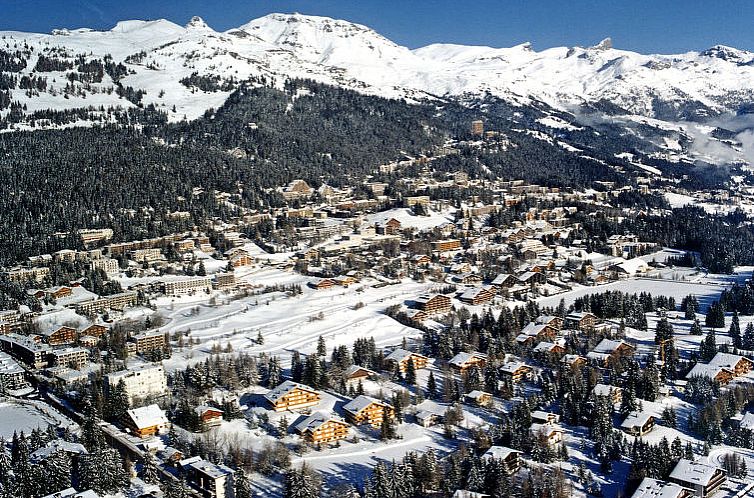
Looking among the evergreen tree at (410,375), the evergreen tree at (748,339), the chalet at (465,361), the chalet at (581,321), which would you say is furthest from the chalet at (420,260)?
the evergreen tree at (748,339)

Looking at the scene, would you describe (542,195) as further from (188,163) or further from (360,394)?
(360,394)

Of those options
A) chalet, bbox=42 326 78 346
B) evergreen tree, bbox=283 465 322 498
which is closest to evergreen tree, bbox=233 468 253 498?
evergreen tree, bbox=283 465 322 498

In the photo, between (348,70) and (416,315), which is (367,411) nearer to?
(416,315)

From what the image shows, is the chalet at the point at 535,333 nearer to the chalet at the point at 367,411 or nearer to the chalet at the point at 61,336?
the chalet at the point at 367,411

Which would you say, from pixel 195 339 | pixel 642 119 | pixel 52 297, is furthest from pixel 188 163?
pixel 642 119

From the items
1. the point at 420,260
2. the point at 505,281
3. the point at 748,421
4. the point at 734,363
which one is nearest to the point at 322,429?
the point at 748,421

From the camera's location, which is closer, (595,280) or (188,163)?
(595,280)
